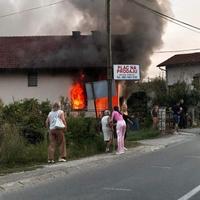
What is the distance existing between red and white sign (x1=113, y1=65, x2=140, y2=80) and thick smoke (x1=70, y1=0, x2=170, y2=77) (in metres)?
10.1

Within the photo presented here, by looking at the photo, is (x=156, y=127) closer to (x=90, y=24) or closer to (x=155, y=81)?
(x=90, y=24)

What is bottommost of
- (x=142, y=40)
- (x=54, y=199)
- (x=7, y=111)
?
(x=54, y=199)

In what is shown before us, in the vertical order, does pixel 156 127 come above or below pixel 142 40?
below

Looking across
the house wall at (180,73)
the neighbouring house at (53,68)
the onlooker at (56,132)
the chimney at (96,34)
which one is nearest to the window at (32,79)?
the neighbouring house at (53,68)

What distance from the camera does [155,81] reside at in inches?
2164

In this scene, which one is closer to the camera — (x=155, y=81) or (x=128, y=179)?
(x=128, y=179)

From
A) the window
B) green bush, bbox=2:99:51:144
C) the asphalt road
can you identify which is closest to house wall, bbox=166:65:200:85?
the window

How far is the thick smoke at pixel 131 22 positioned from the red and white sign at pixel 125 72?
1009cm

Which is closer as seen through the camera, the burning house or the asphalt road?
the asphalt road

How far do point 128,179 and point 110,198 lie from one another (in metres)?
2.45

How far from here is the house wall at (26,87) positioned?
35469mm

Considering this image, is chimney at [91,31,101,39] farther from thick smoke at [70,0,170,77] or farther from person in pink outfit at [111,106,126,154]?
person in pink outfit at [111,106,126,154]

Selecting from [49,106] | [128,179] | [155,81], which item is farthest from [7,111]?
[155,81]

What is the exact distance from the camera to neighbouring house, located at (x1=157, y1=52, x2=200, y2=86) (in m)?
47.6
